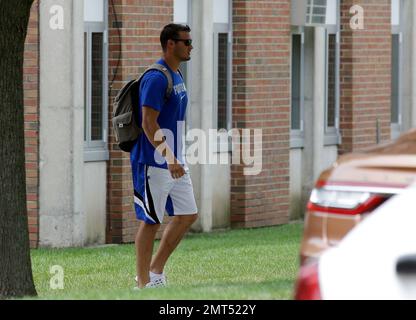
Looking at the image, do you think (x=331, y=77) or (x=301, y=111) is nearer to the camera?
(x=301, y=111)

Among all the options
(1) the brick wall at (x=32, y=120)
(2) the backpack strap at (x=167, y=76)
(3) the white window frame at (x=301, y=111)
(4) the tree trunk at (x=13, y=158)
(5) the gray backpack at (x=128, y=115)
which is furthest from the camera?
(3) the white window frame at (x=301, y=111)

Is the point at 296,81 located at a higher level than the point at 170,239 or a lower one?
higher

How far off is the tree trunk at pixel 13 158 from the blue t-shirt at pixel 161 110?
998 millimetres

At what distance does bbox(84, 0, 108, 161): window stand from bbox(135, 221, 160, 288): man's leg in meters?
5.28

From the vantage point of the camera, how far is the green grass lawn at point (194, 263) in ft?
40.2

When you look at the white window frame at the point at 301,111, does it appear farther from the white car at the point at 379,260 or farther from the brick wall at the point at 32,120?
the white car at the point at 379,260

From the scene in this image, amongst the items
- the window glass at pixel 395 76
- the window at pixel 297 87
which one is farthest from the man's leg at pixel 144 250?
the window glass at pixel 395 76

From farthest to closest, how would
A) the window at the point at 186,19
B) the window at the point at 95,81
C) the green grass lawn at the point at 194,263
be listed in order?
the window at the point at 186,19 < the window at the point at 95,81 < the green grass lawn at the point at 194,263

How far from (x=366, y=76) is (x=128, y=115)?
1113 cm

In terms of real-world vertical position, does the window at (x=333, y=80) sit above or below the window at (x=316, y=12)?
below

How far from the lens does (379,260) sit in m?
4.41

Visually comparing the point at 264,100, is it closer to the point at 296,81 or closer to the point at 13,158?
the point at 296,81

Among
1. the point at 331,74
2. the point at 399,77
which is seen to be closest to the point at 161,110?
the point at 331,74
